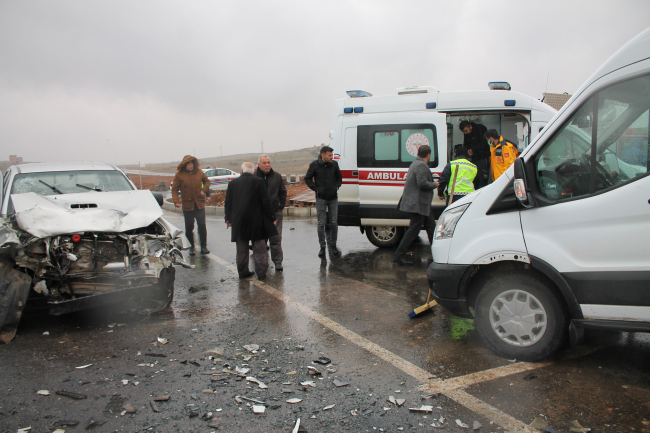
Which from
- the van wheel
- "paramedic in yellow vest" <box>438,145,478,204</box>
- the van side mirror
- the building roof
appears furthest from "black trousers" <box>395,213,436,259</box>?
the building roof

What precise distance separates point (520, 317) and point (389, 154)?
471 centimetres

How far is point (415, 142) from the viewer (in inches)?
304

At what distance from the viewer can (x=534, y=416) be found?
9.41 ft

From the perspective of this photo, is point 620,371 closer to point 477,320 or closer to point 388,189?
point 477,320

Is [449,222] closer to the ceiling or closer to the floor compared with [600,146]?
closer to the floor

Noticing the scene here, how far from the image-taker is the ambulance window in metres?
7.86

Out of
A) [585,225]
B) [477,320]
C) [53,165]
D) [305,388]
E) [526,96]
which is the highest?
[526,96]

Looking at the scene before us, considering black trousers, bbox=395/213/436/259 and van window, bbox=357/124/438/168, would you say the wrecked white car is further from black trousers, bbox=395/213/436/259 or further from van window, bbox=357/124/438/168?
van window, bbox=357/124/438/168

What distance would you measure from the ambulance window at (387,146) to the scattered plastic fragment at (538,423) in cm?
558

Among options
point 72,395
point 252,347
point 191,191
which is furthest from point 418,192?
point 72,395

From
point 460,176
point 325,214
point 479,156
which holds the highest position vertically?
point 479,156

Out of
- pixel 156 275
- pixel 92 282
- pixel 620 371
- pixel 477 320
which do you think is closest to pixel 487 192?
pixel 477 320

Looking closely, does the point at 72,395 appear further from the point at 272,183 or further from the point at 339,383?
the point at 272,183

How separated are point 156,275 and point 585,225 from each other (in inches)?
157
